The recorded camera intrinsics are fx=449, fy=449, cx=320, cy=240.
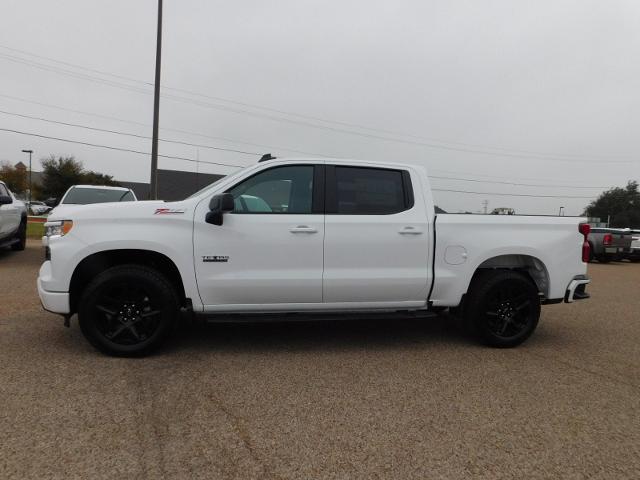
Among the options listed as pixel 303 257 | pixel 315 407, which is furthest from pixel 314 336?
pixel 315 407

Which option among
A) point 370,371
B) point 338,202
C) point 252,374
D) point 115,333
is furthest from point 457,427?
point 115,333

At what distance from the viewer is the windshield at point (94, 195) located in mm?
9609

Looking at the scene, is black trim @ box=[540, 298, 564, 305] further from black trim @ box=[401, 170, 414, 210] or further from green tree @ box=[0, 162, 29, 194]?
green tree @ box=[0, 162, 29, 194]

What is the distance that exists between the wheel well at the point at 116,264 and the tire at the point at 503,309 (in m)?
2.86

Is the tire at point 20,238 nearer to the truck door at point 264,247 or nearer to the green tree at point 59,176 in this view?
the truck door at point 264,247

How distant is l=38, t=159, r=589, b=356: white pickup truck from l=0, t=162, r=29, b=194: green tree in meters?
60.3

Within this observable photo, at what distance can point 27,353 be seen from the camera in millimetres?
3996

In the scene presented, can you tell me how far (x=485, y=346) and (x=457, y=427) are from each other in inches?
75.8

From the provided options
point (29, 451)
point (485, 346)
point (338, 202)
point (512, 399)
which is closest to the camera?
point (29, 451)

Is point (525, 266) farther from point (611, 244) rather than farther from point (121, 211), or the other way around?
point (611, 244)

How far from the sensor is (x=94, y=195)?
9812 mm

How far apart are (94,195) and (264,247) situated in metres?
7.32

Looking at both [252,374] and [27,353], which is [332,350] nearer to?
[252,374]

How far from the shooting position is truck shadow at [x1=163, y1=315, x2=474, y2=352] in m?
4.45
